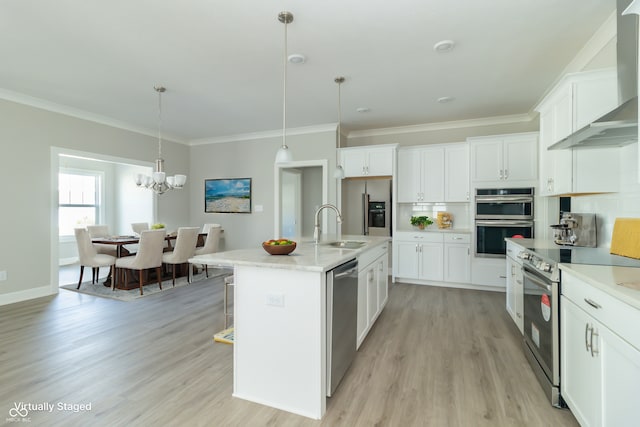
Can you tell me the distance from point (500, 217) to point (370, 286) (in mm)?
2740

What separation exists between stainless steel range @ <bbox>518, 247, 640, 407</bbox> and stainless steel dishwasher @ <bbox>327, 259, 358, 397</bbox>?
4.11ft

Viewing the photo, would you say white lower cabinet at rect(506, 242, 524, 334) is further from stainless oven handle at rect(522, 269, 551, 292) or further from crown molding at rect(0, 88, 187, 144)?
crown molding at rect(0, 88, 187, 144)

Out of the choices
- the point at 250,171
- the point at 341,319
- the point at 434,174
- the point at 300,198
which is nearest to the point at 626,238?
the point at 341,319

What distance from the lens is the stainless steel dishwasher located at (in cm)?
189

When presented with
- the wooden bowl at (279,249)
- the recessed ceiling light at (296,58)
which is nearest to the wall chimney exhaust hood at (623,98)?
the wooden bowl at (279,249)

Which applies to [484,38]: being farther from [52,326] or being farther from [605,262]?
[52,326]

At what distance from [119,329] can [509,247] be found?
13.6 ft

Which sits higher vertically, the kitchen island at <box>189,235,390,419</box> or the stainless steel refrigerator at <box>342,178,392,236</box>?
the stainless steel refrigerator at <box>342,178,392,236</box>

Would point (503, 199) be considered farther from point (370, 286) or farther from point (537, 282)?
point (370, 286)

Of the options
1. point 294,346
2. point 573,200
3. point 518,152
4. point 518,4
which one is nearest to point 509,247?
point 573,200

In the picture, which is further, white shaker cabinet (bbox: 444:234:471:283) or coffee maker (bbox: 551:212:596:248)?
white shaker cabinet (bbox: 444:234:471:283)

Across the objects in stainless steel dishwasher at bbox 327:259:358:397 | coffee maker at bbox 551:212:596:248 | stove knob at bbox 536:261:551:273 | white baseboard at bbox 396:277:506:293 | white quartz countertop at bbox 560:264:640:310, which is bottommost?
white baseboard at bbox 396:277:506:293

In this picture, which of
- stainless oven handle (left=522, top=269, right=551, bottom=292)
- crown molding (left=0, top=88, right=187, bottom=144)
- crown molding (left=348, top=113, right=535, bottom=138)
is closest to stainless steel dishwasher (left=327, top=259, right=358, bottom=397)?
stainless oven handle (left=522, top=269, right=551, bottom=292)

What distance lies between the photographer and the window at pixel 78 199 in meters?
6.97
